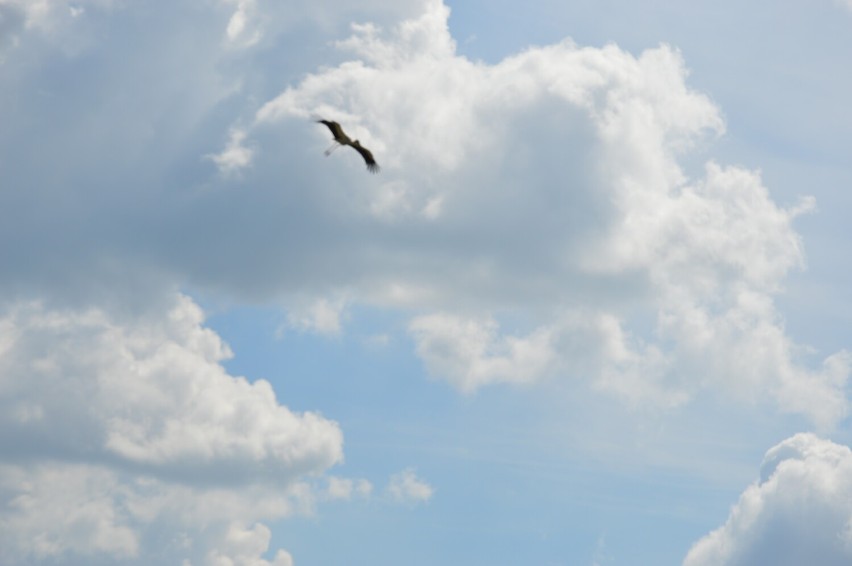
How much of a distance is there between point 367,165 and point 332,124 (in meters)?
14.5

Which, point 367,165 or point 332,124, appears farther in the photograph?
point 367,165

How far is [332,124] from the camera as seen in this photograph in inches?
6978

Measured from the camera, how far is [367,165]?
191 m
